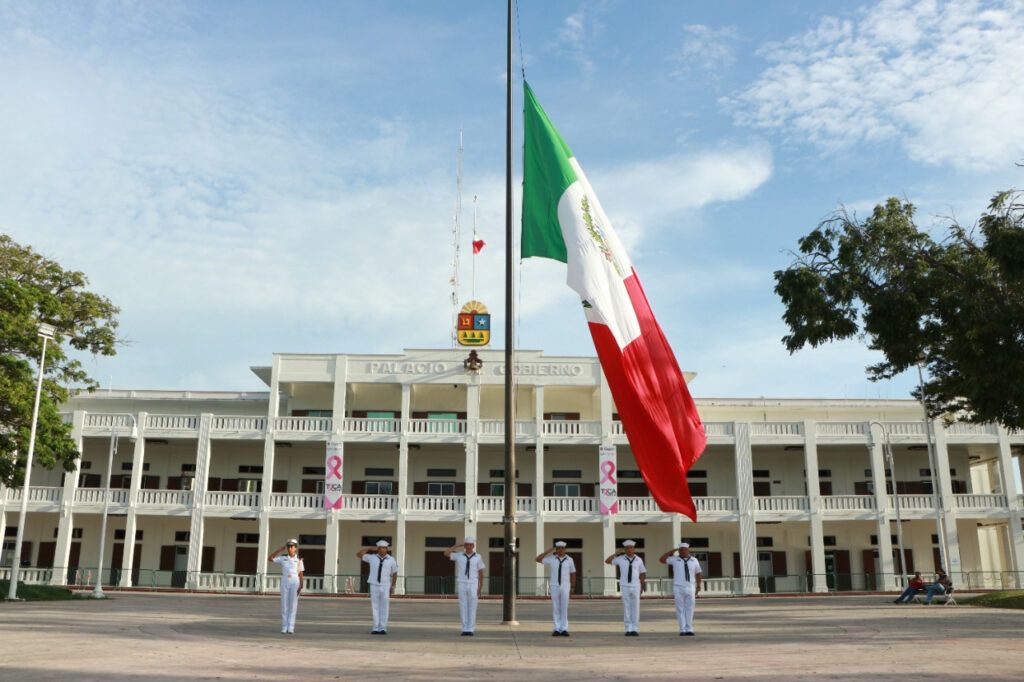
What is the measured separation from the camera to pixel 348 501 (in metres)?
36.5

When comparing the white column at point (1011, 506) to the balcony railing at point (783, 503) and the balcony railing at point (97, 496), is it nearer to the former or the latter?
the balcony railing at point (783, 503)

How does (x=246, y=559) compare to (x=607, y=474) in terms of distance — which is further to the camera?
(x=246, y=559)

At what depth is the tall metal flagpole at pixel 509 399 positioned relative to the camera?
15.3 metres

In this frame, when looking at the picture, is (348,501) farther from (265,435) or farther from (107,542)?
(107,542)

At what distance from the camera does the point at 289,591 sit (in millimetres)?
14734

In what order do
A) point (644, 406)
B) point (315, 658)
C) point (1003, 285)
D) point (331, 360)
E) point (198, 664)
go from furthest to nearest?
point (331, 360) < point (1003, 285) < point (644, 406) < point (315, 658) < point (198, 664)

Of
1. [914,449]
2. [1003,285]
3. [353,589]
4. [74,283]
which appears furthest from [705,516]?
[74,283]

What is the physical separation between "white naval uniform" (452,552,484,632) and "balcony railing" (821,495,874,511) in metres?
25.4

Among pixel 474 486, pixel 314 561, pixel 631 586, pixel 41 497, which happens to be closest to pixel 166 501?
pixel 41 497

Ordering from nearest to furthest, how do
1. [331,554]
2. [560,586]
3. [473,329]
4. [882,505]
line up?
[560,586] → [331,554] → [882,505] → [473,329]

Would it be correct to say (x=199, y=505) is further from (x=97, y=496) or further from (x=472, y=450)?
(x=472, y=450)

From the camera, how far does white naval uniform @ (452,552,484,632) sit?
14.4 meters

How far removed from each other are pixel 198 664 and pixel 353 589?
26400 mm

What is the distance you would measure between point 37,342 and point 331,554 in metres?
14.6
